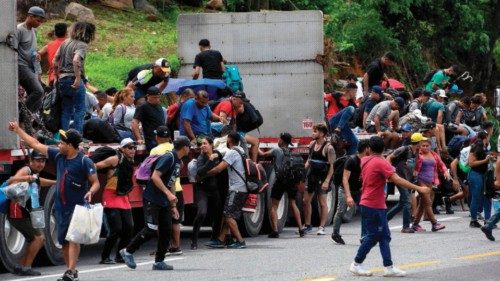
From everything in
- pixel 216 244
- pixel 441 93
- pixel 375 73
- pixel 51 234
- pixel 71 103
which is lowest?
pixel 216 244

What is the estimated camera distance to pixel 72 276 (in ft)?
48.4

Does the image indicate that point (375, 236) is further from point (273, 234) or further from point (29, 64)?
point (273, 234)

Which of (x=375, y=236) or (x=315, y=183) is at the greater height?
(x=375, y=236)

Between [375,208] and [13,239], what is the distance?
4.44 meters

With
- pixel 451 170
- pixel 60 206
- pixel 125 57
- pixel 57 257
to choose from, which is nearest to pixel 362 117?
pixel 451 170

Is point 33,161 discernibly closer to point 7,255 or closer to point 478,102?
point 7,255

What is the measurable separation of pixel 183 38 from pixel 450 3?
1754 centimetres

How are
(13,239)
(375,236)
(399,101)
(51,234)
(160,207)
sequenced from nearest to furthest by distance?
1. (375,236)
2. (160,207)
3. (13,239)
4. (51,234)
5. (399,101)

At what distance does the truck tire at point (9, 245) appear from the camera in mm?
16438

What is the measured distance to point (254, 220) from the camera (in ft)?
73.1

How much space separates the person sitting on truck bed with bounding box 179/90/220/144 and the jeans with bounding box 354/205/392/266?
527 centimetres

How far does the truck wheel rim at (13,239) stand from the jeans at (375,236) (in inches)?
163

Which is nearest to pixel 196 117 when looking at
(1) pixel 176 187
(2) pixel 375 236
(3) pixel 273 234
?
(3) pixel 273 234

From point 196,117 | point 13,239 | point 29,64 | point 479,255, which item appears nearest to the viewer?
point 13,239
